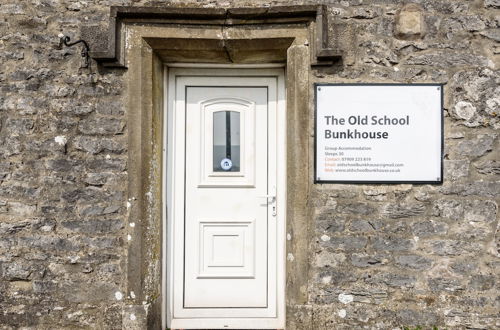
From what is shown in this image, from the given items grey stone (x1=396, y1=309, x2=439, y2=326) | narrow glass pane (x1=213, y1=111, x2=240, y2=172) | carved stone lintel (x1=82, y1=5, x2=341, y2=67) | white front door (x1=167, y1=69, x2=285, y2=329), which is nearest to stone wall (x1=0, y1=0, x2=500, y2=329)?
grey stone (x1=396, y1=309, x2=439, y2=326)

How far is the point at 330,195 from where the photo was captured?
12.3 feet

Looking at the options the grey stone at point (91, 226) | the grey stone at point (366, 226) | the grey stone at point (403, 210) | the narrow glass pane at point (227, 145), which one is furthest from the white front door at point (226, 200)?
the grey stone at point (403, 210)

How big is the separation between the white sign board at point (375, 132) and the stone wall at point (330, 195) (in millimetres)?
98

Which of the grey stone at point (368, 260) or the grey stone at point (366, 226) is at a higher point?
the grey stone at point (366, 226)

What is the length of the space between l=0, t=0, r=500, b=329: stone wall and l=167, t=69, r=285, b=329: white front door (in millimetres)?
443

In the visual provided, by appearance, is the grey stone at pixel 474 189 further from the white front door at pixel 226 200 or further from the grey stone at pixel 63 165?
the grey stone at pixel 63 165

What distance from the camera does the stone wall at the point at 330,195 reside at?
371 centimetres

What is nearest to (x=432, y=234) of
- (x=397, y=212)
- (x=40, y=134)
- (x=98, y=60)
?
(x=397, y=212)

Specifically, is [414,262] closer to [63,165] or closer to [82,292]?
[82,292]

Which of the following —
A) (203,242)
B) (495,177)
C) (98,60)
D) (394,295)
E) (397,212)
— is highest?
(98,60)

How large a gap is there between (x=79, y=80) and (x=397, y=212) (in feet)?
8.89

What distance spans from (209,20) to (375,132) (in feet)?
5.18

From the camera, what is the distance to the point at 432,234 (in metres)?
3.71

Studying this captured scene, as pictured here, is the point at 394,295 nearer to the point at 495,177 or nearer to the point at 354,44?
the point at 495,177
